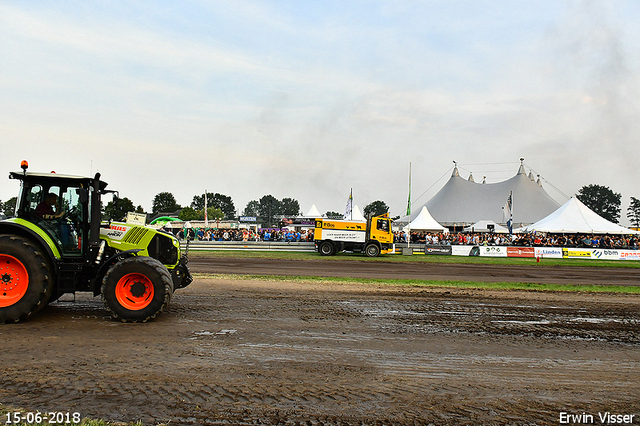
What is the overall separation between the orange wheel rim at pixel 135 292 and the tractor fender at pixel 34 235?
112 cm

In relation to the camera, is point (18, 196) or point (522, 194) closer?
point (18, 196)

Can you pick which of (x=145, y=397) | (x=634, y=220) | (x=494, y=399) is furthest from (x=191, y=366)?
(x=634, y=220)

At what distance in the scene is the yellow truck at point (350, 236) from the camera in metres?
28.9

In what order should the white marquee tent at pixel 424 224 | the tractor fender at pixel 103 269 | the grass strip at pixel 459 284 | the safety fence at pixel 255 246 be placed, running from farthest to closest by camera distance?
1. the white marquee tent at pixel 424 224
2. the safety fence at pixel 255 246
3. the grass strip at pixel 459 284
4. the tractor fender at pixel 103 269

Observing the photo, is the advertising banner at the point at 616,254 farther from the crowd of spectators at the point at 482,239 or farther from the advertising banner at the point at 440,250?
the advertising banner at the point at 440,250

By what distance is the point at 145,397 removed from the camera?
14.2 ft

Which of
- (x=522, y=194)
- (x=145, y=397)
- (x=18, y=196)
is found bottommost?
(x=145, y=397)

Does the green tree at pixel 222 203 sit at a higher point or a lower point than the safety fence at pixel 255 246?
higher

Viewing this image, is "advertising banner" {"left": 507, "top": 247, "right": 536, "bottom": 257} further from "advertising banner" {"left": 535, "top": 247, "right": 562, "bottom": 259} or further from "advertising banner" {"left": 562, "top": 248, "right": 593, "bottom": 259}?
"advertising banner" {"left": 562, "top": 248, "right": 593, "bottom": 259}

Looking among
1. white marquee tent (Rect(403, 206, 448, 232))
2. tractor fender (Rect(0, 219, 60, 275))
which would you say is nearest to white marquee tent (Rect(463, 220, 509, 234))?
white marquee tent (Rect(403, 206, 448, 232))

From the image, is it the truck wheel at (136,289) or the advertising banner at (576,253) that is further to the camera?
the advertising banner at (576,253)

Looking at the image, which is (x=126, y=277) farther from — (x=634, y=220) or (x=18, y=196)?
(x=634, y=220)

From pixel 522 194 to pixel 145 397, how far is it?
2018 inches

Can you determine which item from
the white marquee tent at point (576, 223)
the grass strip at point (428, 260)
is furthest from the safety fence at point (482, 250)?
the white marquee tent at point (576, 223)
